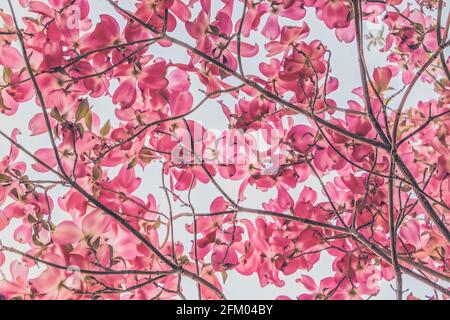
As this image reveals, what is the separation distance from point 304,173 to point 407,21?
0.43 m

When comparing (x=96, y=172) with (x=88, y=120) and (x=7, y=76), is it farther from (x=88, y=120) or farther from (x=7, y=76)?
(x=7, y=76)

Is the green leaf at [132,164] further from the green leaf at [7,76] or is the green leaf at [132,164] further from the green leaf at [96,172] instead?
the green leaf at [7,76]

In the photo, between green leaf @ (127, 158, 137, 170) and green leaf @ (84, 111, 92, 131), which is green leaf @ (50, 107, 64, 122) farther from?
green leaf @ (127, 158, 137, 170)

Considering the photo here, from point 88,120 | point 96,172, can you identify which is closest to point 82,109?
point 88,120

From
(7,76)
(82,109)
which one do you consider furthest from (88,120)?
(7,76)

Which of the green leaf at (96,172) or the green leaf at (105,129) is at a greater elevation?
the green leaf at (105,129)

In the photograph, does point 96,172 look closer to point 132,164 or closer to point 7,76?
point 132,164

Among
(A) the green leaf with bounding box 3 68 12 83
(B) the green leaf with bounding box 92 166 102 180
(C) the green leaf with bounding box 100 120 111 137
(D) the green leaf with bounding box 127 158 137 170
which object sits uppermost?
(A) the green leaf with bounding box 3 68 12 83

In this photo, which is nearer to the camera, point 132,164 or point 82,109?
point 82,109

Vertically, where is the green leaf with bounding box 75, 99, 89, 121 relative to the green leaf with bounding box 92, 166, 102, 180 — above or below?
above

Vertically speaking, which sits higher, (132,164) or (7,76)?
(7,76)

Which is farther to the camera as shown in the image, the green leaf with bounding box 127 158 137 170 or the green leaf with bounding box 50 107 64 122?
the green leaf with bounding box 127 158 137 170
